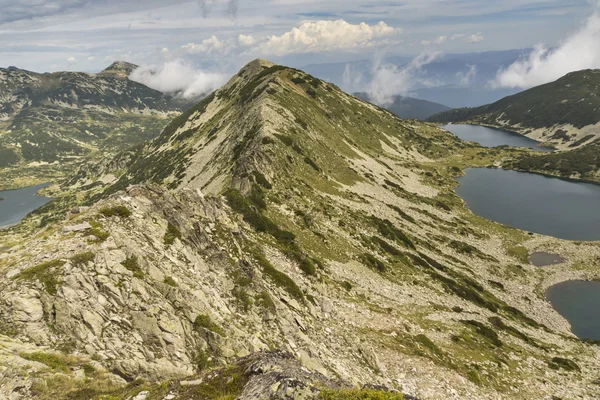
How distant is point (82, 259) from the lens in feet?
69.2

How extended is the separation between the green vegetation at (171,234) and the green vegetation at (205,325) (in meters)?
8.66

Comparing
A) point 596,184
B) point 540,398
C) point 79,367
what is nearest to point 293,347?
point 79,367

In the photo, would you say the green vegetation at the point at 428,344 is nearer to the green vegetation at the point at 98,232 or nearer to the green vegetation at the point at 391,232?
the green vegetation at the point at 391,232

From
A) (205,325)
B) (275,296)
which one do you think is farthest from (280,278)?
(205,325)

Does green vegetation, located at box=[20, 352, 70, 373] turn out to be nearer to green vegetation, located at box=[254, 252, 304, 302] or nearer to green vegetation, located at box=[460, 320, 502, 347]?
green vegetation, located at box=[254, 252, 304, 302]

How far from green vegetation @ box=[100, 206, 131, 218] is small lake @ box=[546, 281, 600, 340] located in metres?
86.4

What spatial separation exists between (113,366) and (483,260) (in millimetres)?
90399

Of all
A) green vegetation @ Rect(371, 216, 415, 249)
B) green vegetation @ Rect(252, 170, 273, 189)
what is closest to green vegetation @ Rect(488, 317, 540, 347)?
green vegetation @ Rect(371, 216, 415, 249)

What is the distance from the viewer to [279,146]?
80062 millimetres

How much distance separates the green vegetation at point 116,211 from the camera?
26.7 m

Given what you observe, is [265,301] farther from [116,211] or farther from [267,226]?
[267,226]

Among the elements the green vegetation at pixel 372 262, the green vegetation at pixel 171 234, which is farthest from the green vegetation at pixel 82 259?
the green vegetation at pixel 372 262

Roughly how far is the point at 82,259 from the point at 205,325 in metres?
9.36

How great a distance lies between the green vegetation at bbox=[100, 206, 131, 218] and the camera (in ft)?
87.7
